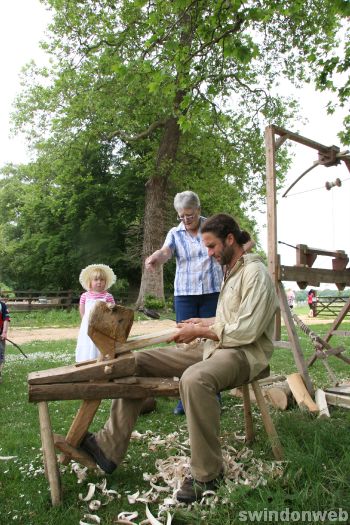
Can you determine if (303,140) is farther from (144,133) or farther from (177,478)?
(144,133)

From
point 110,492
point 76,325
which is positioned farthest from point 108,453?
point 76,325

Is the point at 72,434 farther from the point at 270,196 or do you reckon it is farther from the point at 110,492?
the point at 270,196

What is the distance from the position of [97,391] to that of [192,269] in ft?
6.05

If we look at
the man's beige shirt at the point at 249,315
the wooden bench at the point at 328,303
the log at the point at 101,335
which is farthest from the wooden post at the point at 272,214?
the wooden bench at the point at 328,303

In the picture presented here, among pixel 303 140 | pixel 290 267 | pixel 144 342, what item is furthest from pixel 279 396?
pixel 303 140

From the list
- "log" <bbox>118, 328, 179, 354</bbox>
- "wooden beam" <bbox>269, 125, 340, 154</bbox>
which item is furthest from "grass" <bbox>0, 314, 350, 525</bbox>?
"wooden beam" <bbox>269, 125, 340, 154</bbox>

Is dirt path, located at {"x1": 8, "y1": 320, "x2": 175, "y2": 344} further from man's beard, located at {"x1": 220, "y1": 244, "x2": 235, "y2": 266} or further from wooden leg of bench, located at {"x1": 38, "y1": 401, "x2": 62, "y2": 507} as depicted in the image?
wooden leg of bench, located at {"x1": 38, "y1": 401, "x2": 62, "y2": 507}

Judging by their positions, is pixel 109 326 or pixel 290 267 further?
pixel 290 267

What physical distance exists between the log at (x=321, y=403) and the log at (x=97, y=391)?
177 cm

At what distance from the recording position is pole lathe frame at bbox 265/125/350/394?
462 centimetres

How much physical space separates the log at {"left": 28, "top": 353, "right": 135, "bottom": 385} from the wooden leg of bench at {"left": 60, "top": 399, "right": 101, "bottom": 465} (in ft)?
0.57

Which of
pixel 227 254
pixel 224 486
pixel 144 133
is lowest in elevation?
pixel 224 486

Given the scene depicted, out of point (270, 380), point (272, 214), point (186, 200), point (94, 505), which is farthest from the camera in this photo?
point (270, 380)

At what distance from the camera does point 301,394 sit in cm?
433
